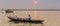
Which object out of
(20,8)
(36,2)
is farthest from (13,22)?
(36,2)

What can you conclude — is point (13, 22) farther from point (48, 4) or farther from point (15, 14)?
point (48, 4)

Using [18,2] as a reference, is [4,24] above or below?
below

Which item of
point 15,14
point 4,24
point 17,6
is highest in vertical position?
point 17,6

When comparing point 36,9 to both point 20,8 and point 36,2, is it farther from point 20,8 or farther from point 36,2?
point 20,8

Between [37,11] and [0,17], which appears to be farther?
[37,11]

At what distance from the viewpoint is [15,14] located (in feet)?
6.37

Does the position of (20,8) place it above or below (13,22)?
above

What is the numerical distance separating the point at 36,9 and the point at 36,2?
0.36 feet

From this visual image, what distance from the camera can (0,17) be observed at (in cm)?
185

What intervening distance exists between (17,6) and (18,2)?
66 millimetres

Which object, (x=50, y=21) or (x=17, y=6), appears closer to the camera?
(x=50, y=21)

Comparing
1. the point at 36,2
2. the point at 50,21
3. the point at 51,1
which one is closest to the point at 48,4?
the point at 51,1

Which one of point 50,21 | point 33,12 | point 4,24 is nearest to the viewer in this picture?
point 4,24

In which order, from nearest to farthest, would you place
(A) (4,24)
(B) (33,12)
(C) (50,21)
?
(A) (4,24), (C) (50,21), (B) (33,12)
